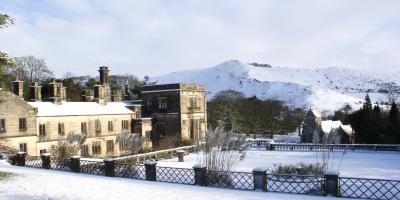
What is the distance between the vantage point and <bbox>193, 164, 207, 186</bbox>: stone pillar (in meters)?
17.4

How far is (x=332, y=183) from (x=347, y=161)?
49.7ft

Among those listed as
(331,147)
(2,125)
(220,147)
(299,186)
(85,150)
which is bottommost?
Result: (85,150)

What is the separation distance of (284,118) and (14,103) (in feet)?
165

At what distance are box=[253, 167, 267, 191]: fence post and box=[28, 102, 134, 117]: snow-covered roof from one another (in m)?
25.6

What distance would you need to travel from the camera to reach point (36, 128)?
116ft

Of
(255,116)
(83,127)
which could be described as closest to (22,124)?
(83,127)

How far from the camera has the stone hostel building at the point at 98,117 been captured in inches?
1363

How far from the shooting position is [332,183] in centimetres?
1502

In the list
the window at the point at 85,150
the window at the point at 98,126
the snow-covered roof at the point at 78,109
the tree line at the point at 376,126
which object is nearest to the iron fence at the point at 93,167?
the snow-covered roof at the point at 78,109

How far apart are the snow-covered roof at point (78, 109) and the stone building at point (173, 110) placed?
2.82m

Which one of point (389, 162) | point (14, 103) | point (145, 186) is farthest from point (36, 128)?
point (389, 162)

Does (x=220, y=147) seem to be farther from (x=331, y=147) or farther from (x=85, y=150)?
(x=85, y=150)

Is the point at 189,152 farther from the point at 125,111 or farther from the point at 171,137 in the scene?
the point at 125,111

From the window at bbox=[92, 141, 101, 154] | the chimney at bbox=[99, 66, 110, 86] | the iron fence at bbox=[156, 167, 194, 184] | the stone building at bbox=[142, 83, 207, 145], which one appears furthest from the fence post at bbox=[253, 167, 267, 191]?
the chimney at bbox=[99, 66, 110, 86]
